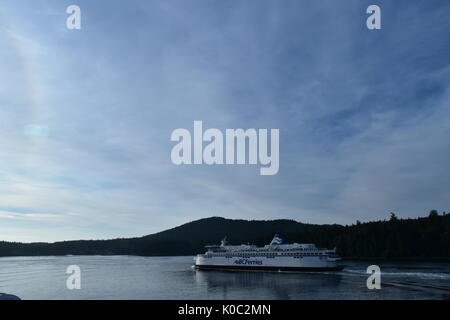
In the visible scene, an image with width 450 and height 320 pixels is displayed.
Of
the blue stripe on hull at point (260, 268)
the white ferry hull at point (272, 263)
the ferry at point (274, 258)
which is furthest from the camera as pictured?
the ferry at point (274, 258)

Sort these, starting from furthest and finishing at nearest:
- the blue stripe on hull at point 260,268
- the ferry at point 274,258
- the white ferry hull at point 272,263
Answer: the ferry at point 274,258
the white ferry hull at point 272,263
the blue stripe on hull at point 260,268

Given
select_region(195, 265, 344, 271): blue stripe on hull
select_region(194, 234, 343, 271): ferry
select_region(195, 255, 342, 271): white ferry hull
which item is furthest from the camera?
select_region(194, 234, 343, 271): ferry

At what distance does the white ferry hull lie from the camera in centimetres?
7950

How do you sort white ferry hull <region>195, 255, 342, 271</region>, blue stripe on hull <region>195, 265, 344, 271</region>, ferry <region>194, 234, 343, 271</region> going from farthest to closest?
1. ferry <region>194, 234, 343, 271</region>
2. white ferry hull <region>195, 255, 342, 271</region>
3. blue stripe on hull <region>195, 265, 344, 271</region>

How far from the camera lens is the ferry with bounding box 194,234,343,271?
80250 mm

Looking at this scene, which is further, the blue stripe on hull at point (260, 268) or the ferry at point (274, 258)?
the ferry at point (274, 258)

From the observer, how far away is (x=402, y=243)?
452 ft

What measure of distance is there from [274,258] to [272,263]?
1237 millimetres

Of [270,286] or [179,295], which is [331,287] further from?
[179,295]

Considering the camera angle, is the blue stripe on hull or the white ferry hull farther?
the white ferry hull

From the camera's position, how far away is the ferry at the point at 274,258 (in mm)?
80250
